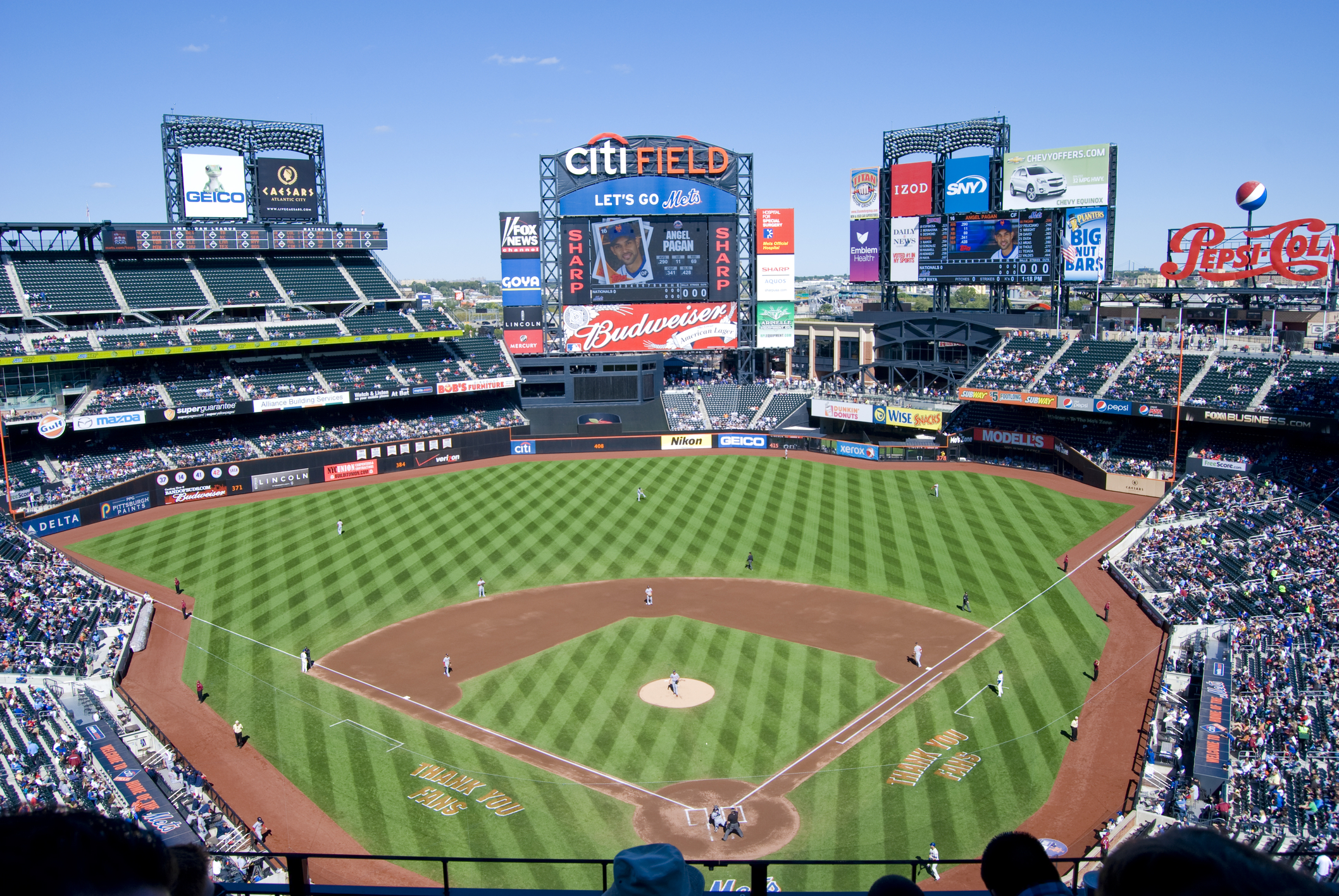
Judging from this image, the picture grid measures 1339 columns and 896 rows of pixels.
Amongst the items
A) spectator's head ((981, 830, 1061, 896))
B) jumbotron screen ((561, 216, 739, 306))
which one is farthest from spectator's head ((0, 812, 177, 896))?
jumbotron screen ((561, 216, 739, 306))

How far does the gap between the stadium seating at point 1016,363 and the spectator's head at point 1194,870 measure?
196 ft

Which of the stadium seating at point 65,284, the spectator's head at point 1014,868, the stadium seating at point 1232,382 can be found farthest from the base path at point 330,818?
the stadium seating at point 65,284

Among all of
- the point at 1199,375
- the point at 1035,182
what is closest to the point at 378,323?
the point at 1035,182

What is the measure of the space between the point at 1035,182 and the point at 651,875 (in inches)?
2677

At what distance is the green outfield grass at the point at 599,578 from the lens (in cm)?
2436

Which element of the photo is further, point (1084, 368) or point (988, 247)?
point (988, 247)

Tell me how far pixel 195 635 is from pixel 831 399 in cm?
4273

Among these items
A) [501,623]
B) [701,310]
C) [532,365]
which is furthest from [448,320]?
[501,623]

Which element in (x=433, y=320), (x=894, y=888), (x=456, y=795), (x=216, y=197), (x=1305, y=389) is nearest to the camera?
(x=894, y=888)

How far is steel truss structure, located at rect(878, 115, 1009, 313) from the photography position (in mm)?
68000

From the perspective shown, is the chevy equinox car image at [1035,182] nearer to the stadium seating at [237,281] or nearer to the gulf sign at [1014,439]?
the gulf sign at [1014,439]

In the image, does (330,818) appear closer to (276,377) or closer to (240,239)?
(276,377)

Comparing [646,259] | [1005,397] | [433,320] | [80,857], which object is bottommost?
[1005,397]

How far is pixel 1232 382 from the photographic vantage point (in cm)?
5153
